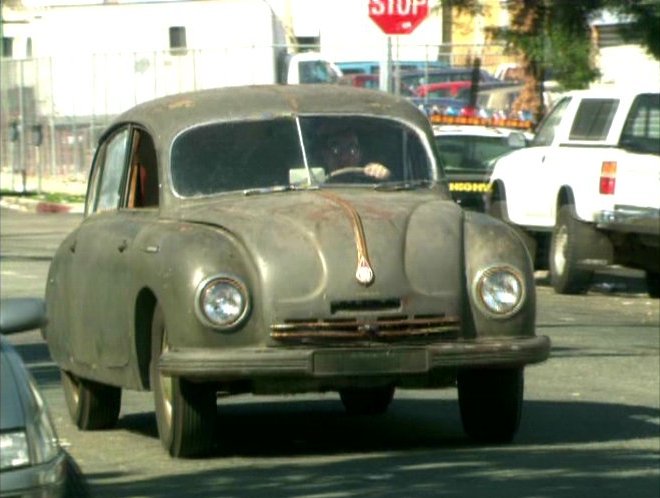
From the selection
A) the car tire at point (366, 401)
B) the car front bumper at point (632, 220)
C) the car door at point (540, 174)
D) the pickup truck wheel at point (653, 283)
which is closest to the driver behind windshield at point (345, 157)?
the car tire at point (366, 401)

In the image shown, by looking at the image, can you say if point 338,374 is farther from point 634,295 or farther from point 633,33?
point 634,295

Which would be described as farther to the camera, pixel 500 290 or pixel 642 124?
pixel 642 124

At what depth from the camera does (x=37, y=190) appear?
Result: 123 ft

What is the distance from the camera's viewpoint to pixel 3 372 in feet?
19.5

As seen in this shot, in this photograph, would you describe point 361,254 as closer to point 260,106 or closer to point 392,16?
point 260,106

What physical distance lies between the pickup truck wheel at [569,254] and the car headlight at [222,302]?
34.1 ft

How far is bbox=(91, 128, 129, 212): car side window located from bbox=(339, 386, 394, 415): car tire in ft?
5.75

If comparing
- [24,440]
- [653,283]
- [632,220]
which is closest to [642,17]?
[24,440]

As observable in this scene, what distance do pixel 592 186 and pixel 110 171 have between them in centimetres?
867

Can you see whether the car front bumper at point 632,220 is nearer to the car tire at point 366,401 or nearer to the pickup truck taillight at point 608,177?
the pickup truck taillight at point 608,177

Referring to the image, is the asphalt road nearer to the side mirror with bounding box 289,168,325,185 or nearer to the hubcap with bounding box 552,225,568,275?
the side mirror with bounding box 289,168,325,185

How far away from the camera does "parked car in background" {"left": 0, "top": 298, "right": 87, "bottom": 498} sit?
18.6ft

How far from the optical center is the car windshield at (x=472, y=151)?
23516mm

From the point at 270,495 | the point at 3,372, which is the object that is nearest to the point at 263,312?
the point at 270,495
